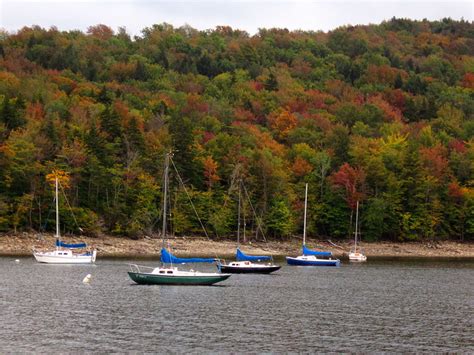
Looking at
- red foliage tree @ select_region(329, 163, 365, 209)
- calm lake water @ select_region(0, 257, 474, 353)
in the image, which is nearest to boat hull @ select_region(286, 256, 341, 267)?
calm lake water @ select_region(0, 257, 474, 353)

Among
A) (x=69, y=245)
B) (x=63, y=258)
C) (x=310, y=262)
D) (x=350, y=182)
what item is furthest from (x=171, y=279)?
(x=350, y=182)

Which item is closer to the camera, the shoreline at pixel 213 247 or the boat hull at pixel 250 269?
the boat hull at pixel 250 269

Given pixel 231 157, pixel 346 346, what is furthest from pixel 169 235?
pixel 346 346

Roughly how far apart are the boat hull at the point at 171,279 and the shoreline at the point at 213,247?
3854 centimetres

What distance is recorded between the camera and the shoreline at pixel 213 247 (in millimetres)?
115875

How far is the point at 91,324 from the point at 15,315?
5.93 meters

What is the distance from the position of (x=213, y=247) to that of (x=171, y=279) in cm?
5269

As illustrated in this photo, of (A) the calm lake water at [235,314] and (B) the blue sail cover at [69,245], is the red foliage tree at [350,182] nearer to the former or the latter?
(B) the blue sail cover at [69,245]

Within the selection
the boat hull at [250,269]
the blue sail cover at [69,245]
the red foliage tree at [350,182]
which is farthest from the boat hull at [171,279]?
the red foliage tree at [350,182]

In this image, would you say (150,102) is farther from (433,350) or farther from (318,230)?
(433,350)

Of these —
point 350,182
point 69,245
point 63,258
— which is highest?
point 350,182

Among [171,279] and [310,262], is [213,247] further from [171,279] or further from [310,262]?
[171,279]

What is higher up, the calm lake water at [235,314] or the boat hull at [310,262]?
the boat hull at [310,262]

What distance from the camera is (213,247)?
126 metres
